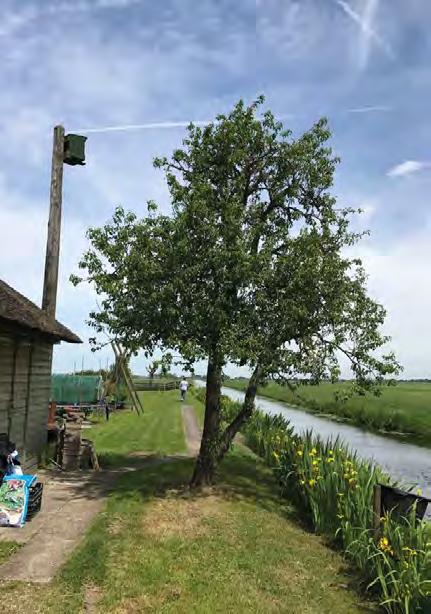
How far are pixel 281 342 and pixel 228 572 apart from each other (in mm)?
4459

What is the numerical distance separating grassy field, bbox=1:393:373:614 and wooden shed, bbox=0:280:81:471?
8.23 feet

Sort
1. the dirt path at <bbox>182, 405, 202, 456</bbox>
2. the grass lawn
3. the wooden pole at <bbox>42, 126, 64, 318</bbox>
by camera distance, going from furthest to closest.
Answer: the dirt path at <bbox>182, 405, 202, 456</bbox> → the grass lawn → the wooden pole at <bbox>42, 126, 64, 318</bbox>

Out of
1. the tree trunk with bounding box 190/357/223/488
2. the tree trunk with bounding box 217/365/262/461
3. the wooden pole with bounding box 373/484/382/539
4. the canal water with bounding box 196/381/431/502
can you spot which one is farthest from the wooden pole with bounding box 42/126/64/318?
the wooden pole with bounding box 373/484/382/539

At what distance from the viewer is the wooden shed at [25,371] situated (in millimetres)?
10894

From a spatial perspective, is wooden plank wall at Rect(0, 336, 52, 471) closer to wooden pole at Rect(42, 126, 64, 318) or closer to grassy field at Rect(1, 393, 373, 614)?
wooden pole at Rect(42, 126, 64, 318)

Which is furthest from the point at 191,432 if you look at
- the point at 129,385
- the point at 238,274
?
the point at 238,274

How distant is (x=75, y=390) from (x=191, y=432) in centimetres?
1090

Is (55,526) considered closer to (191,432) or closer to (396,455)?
(191,432)

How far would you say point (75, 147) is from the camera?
590 inches

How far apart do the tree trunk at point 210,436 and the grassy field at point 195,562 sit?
0.33 meters

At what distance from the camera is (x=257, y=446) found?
1784 cm

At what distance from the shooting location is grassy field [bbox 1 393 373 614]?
6.27 m

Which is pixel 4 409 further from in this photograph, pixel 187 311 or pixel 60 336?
pixel 187 311

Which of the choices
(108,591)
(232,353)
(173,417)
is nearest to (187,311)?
(232,353)
